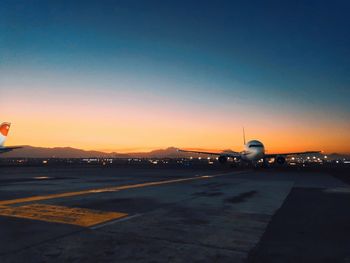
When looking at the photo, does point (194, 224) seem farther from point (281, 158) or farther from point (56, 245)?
point (281, 158)

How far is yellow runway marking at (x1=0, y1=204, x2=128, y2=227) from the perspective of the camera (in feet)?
31.3

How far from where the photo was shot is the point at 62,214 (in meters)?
10.6

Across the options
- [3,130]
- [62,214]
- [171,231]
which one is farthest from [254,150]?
[171,231]

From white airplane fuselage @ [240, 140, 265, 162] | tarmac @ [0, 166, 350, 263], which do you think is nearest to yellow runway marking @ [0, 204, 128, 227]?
tarmac @ [0, 166, 350, 263]

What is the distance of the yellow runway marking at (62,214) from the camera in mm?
9531

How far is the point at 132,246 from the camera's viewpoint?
7051 millimetres

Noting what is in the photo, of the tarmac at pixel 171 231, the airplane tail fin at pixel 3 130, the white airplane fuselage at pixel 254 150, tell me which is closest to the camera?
the tarmac at pixel 171 231

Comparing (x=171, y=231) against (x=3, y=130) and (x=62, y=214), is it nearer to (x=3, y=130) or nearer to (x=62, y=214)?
(x=62, y=214)

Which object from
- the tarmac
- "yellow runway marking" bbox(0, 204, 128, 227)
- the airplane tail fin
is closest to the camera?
the tarmac

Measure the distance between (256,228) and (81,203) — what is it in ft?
23.0

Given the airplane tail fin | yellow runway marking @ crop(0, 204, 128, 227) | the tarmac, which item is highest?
the airplane tail fin

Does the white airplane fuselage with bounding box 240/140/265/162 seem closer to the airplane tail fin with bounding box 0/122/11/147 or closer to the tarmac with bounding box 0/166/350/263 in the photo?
the airplane tail fin with bounding box 0/122/11/147

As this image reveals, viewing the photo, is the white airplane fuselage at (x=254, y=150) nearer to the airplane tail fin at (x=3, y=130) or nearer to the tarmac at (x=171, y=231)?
the airplane tail fin at (x=3, y=130)

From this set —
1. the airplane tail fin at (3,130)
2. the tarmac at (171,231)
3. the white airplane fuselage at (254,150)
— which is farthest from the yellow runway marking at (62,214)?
the white airplane fuselage at (254,150)
